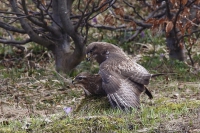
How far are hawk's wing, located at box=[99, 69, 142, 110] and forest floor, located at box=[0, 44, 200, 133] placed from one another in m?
0.13

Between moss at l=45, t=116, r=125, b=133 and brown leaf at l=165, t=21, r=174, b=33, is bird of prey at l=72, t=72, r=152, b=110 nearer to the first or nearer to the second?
moss at l=45, t=116, r=125, b=133

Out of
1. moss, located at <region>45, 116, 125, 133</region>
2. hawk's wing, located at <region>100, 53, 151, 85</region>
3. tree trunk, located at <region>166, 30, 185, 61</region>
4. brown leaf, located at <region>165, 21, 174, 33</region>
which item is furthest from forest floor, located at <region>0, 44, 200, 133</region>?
brown leaf, located at <region>165, 21, 174, 33</region>

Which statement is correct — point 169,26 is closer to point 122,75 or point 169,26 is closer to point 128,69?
point 128,69

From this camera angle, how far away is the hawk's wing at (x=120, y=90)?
21.1 feet

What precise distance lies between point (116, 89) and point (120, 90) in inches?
1.9

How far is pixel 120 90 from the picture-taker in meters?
6.68

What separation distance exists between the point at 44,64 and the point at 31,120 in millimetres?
4755

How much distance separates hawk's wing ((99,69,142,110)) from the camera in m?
6.45

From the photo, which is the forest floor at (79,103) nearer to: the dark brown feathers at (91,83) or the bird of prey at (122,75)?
the dark brown feathers at (91,83)

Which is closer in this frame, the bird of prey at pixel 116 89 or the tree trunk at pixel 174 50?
the bird of prey at pixel 116 89

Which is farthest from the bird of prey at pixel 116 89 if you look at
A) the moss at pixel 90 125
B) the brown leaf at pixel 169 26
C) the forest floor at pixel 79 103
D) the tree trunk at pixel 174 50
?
the tree trunk at pixel 174 50

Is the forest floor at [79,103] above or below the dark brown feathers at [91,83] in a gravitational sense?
below

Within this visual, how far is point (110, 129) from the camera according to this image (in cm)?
519

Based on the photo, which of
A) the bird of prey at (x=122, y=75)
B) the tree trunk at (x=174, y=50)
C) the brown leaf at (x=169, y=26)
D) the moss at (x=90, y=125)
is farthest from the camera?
the tree trunk at (x=174, y=50)
